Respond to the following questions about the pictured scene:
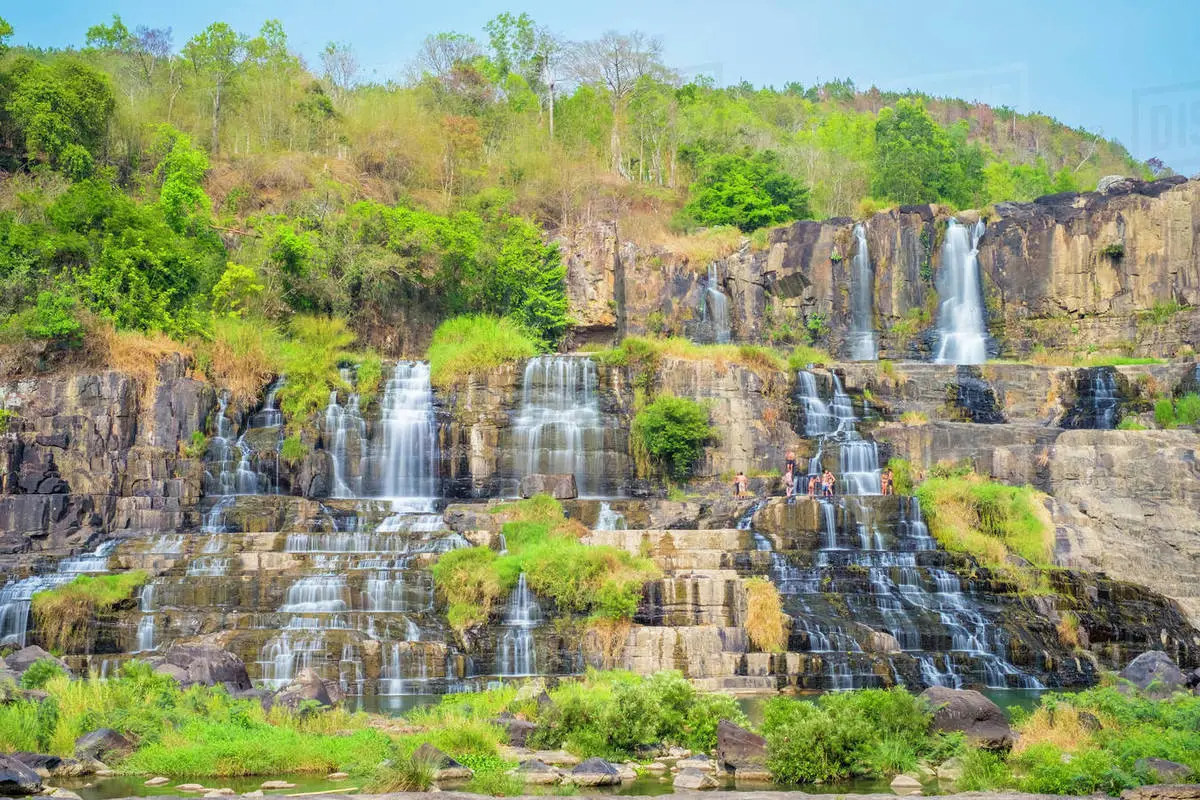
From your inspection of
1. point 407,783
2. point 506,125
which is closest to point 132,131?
point 506,125

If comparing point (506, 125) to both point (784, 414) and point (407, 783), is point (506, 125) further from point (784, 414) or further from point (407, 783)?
point (407, 783)

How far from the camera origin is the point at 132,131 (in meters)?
45.4

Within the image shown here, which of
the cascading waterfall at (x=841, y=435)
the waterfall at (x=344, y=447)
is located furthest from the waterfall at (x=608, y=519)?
the waterfall at (x=344, y=447)

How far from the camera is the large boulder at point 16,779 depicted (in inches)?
447

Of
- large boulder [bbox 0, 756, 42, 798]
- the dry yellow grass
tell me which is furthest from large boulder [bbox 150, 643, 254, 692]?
the dry yellow grass

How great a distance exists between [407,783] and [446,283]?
31826 mm

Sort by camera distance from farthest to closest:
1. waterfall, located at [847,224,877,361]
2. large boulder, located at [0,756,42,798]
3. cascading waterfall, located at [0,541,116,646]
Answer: waterfall, located at [847,224,877,361] → cascading waterfall, located at [0,541,116,646] → large boulder, located at [0,756,42,798]

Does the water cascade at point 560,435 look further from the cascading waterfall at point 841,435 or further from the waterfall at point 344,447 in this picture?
the cascading waterfall at point 841,435

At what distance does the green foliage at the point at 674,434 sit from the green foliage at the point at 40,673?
59.2 ft

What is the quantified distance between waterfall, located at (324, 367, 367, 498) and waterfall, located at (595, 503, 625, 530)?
299 inches

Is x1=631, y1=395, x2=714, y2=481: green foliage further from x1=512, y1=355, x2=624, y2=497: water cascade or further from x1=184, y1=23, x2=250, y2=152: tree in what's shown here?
x1=184, y1=23, x2=250, y2=152: tree

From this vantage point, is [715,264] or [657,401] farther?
[715,264]

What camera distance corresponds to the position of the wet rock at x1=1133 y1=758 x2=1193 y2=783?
1141 cm

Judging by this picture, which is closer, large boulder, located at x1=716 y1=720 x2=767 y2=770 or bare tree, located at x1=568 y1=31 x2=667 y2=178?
large boulder, located at x1=716 y1=720 x2=767 y2=770
